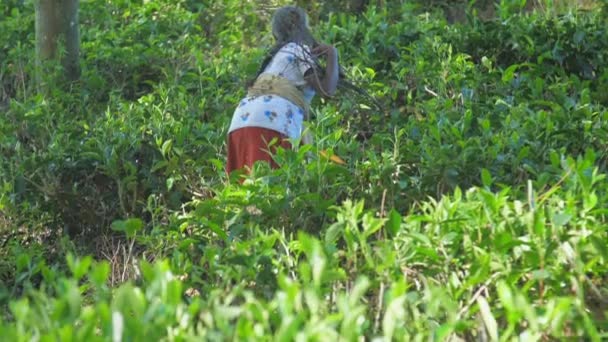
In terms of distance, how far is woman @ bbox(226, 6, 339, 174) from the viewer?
6227mm

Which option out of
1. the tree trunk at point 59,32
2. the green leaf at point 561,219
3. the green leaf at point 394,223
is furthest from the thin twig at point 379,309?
the tree trunk at point 59,32

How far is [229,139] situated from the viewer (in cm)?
632

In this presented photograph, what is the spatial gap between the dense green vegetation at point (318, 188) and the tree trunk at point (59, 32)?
180mm

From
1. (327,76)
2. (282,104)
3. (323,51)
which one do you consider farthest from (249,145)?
(323,51)

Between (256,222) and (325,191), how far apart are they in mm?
478

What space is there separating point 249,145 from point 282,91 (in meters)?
0.40

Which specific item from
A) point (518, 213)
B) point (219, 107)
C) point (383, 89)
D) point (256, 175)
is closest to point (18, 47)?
point (219, 107)

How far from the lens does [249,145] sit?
6195mm

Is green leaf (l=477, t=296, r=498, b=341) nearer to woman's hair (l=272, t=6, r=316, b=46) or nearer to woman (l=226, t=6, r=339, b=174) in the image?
woman (l=226, t=6, r=339, b=174)

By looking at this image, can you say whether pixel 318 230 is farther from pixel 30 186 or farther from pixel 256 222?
pixel 30 186

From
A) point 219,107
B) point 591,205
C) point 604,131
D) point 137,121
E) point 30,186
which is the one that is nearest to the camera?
point 591,205

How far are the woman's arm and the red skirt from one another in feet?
1.27

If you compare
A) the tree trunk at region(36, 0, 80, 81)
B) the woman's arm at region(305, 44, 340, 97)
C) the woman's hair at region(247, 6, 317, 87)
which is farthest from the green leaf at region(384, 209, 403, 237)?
the tree trunk at region(36, 0, 80, 81)

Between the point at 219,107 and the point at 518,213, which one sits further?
the point at 219,107
